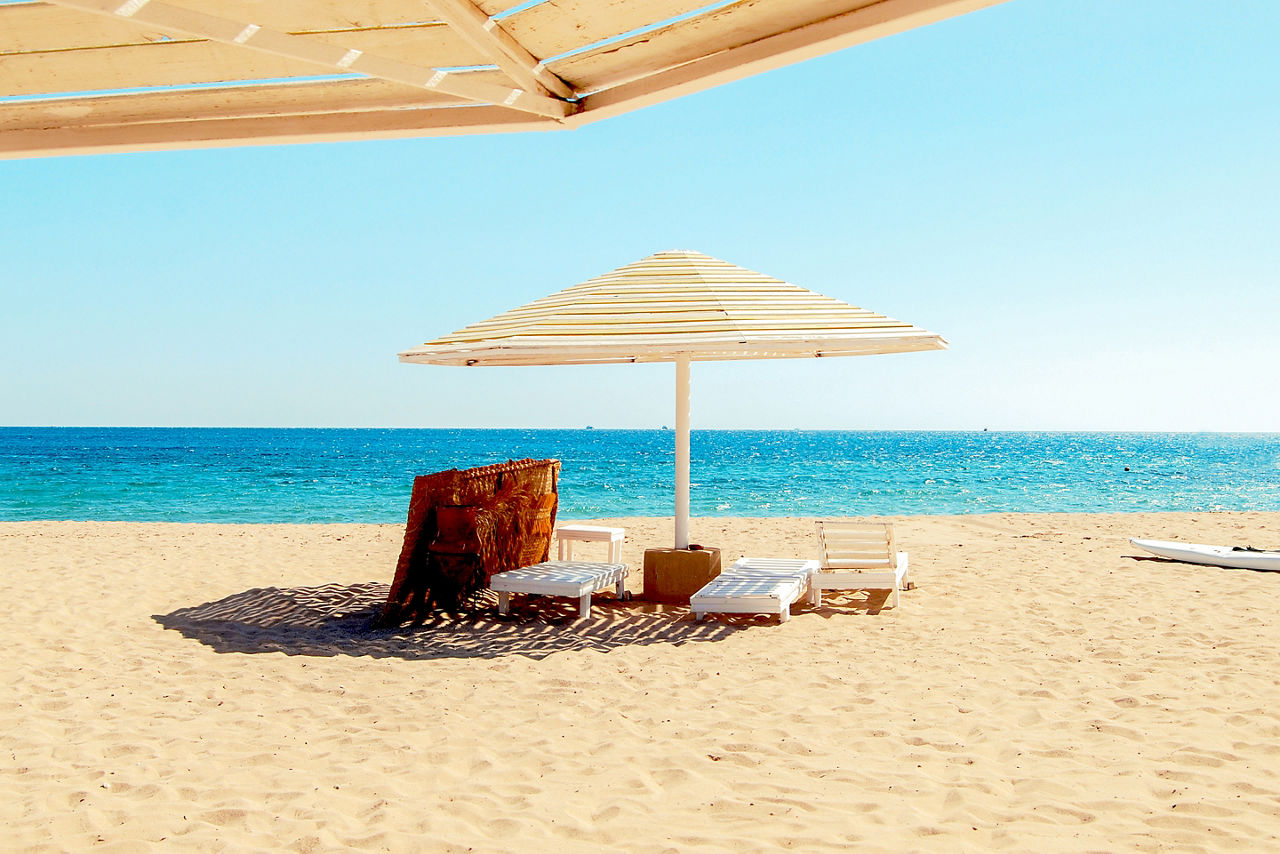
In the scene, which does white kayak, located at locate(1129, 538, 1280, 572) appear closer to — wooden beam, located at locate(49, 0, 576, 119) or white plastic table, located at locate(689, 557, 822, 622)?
white plastic table, located at locate(689, 557, 822, 622)

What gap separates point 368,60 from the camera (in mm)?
2062

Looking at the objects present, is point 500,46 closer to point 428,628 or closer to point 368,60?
point 368,60

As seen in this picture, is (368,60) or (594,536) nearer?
(368,60)

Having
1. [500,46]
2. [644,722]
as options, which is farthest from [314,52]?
[644,722]

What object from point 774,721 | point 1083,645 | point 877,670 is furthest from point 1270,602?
point 774,721

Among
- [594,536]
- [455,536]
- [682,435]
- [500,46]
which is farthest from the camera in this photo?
[594,536]

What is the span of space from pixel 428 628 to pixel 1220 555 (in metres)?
7.71

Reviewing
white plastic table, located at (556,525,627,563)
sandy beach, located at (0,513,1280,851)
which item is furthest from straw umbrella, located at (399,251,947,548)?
sandy beach, located at (0,513,1280,851)

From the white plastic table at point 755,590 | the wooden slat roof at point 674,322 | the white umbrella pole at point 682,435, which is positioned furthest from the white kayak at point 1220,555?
the white umbrella pole at point 682,435

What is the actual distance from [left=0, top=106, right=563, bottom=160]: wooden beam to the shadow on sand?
3.59m

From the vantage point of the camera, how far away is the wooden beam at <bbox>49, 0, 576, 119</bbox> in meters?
1.73

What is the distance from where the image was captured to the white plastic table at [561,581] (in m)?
5.92

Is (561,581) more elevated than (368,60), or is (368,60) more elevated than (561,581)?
(368,60)

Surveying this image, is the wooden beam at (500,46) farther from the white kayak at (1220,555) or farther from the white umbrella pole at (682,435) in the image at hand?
the white kayak at (1220,555)
